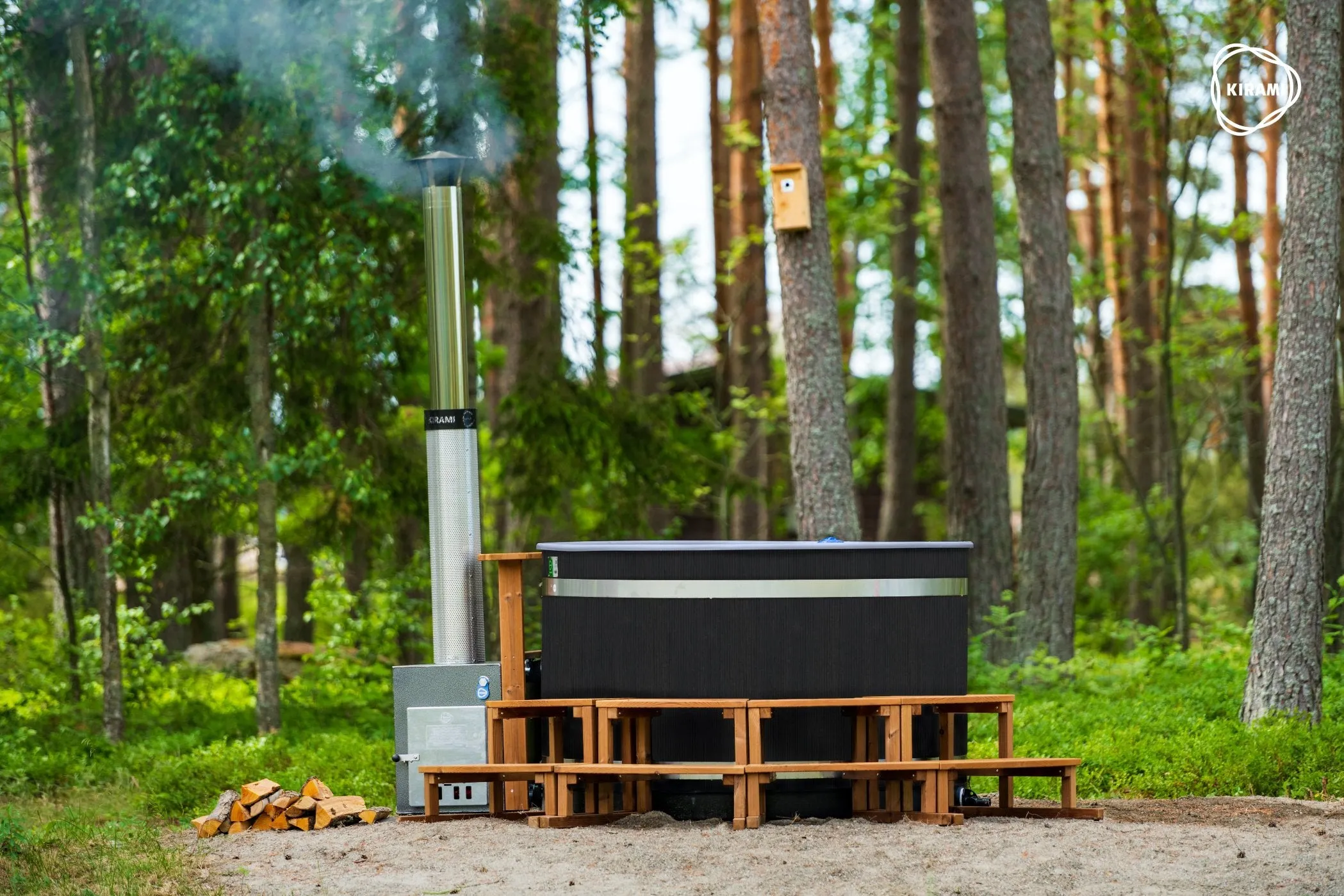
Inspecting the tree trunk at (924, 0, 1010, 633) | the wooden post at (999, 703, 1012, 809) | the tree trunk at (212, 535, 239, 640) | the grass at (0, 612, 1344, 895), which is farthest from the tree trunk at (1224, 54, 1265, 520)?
the tree trunk at (212, 535, 239, 640)

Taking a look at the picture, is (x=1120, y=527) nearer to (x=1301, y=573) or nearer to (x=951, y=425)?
(x=951, y=425)

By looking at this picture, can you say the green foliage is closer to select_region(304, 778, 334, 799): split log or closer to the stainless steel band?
the stainless steel band

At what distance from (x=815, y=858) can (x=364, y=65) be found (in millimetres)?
7617

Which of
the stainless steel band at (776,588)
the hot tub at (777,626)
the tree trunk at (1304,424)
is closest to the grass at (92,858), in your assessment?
the hot tub at (777,626)

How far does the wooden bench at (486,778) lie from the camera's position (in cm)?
680

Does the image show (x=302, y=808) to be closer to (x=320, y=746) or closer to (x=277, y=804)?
(x=277, y=804)

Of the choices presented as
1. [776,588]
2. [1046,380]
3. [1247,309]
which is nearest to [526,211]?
[1046,380]

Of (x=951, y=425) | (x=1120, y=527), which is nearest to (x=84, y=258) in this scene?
(x=951, y=425)

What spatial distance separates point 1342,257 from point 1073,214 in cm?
1708

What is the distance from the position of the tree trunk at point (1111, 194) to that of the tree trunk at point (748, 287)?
4.72 m

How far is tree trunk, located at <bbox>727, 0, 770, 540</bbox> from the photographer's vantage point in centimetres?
1884

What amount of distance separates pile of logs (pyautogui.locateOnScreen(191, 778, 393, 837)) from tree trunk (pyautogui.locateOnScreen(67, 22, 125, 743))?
4150 mm

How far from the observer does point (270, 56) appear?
35.0 ft

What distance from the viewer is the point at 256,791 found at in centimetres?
735
